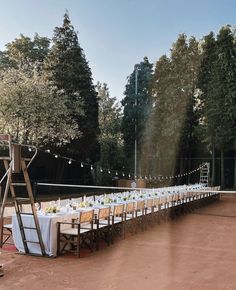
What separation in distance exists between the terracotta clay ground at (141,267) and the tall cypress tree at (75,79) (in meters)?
15.8

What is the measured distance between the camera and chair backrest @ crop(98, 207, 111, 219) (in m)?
9.48

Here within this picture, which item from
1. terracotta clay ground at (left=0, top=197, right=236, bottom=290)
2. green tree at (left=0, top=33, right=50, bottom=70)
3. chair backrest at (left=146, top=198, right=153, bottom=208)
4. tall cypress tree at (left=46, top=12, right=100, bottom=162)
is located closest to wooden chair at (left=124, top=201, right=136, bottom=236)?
terracotta clay ground at (left=0, top=197, right=236, bottom=290)

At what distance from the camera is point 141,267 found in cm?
758

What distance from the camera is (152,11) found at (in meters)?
15.9

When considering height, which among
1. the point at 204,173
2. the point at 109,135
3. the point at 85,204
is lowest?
the point at 85,204

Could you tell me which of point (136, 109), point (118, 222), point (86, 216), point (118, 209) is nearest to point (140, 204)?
point (118, 209)

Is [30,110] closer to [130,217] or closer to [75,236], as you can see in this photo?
[130,217]

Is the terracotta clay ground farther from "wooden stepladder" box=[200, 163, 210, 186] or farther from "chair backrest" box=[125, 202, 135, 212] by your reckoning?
"wooden stepladder" box=[200, 163, 210, 186]

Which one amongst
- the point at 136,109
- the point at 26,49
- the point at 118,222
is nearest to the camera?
the point at 118,222

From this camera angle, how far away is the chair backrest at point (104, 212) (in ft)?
31.1

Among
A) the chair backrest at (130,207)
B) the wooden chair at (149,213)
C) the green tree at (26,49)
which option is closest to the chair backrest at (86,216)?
the chair backrest at (130,207)

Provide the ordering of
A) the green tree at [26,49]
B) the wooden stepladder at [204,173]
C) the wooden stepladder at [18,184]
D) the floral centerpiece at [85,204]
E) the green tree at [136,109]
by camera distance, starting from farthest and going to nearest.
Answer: the green tree at [136,109]
the green tree at [26,49]
the wooden stepladder at [204,173]
the floral centerpiece at [85,204]
the wooden stepladder at [18,184]

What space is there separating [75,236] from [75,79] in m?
18.8

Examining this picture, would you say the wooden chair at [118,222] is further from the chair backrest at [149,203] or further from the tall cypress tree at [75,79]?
the tall cypress tree at [75,79]
